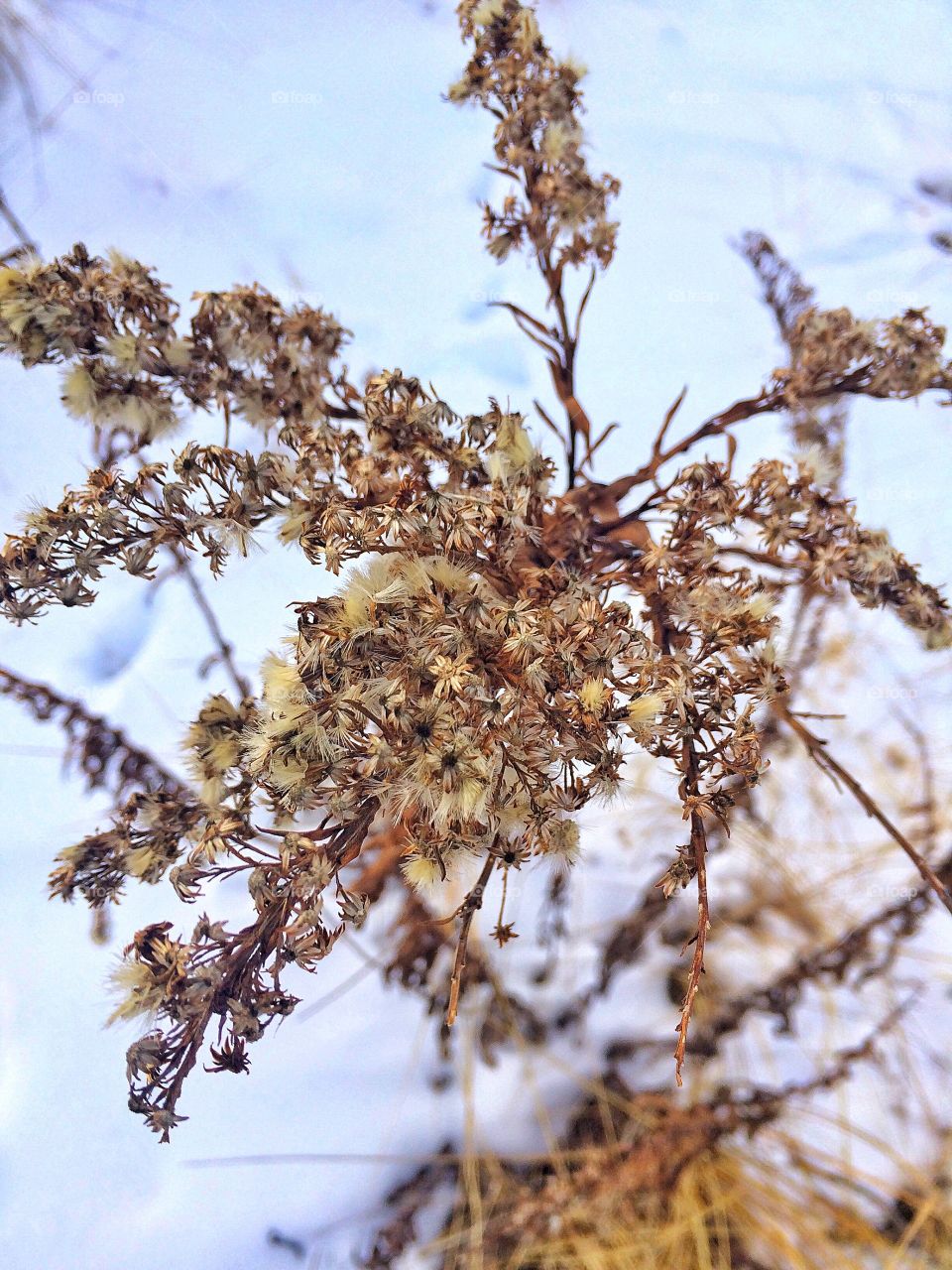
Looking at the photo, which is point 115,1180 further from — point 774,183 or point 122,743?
point 774,183

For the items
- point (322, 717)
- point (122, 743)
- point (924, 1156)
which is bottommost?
point (924, 1156)

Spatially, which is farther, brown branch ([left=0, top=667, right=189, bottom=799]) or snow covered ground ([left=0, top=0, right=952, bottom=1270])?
snow covered ground ([left=0, top=0, right=952, bottom=1270])

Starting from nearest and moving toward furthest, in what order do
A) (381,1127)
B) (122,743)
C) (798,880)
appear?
(122,743)
(381,1127)
(798,880)

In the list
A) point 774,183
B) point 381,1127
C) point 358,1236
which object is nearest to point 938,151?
point 774,183

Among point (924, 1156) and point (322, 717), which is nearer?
point (322, 717)

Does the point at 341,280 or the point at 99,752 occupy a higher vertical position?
the point at 341,280

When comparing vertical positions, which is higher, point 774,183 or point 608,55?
point 608,55

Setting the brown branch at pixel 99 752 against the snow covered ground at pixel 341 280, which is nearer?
the brown branch at pixel 99 752

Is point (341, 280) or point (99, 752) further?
point (341, 280)
